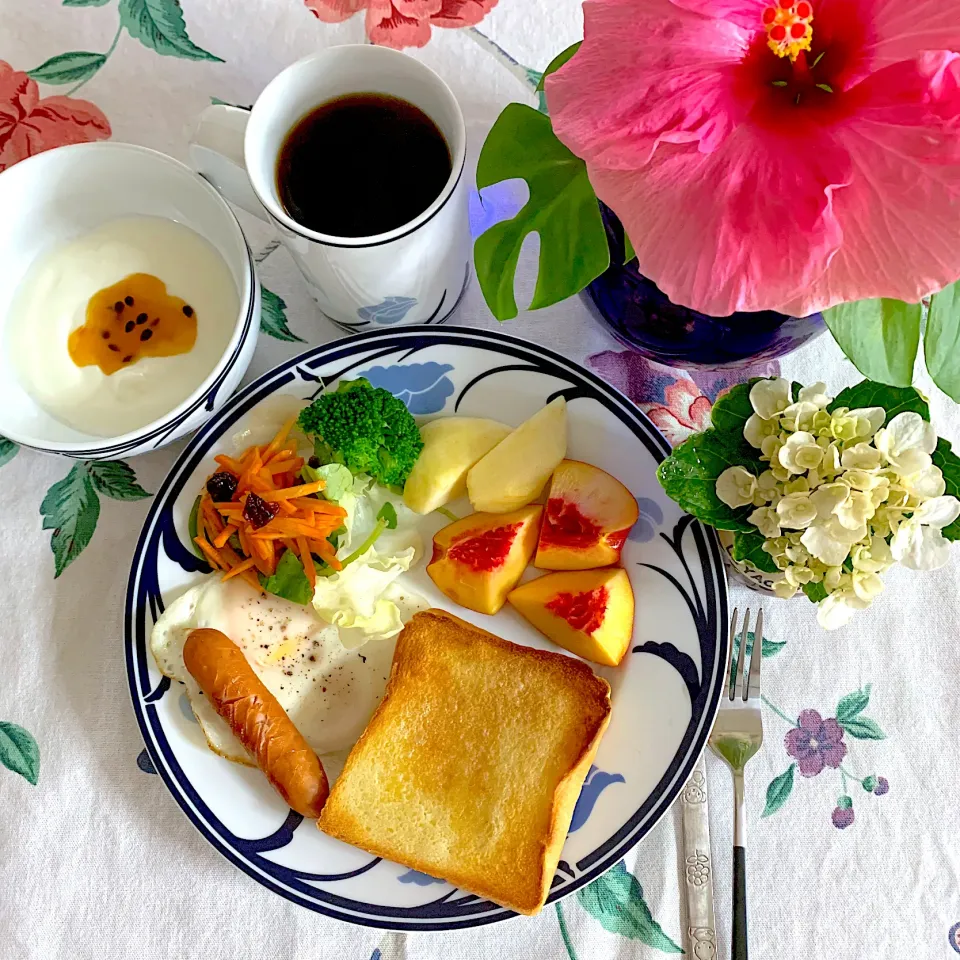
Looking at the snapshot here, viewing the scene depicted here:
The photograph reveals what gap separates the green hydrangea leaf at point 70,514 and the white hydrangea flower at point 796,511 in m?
0.81

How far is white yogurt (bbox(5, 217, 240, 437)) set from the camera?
99cm

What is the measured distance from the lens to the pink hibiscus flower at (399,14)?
1067mm

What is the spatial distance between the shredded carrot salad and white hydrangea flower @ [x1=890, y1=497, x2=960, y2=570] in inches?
22.8

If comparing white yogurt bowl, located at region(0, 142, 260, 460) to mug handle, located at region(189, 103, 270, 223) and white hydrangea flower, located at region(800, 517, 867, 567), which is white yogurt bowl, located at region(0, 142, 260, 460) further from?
white hydrangea flower, located at region(800, 517, 867, 567)

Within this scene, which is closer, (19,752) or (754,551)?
(754,551)

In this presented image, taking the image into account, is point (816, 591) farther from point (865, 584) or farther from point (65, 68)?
point (65, 68)

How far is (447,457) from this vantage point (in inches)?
39.0

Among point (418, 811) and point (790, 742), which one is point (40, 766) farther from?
point (790, 742)

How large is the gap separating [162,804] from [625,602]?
60cm

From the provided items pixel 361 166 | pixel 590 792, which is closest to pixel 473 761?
pixel 590 792

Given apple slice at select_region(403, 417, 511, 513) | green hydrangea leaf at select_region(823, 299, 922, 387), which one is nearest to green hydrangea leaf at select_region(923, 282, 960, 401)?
green hydrangea leaf at select_region(823, 299, 922, 387)

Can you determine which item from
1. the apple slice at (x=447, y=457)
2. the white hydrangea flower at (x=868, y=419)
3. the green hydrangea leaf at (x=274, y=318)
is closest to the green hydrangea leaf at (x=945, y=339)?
the white hydrangea flower at (x=868, y=419)

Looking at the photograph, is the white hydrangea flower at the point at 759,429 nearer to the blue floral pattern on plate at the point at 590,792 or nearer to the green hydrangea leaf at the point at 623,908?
the blue floral pattern on plate at the point at 590,792

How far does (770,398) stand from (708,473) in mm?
93
